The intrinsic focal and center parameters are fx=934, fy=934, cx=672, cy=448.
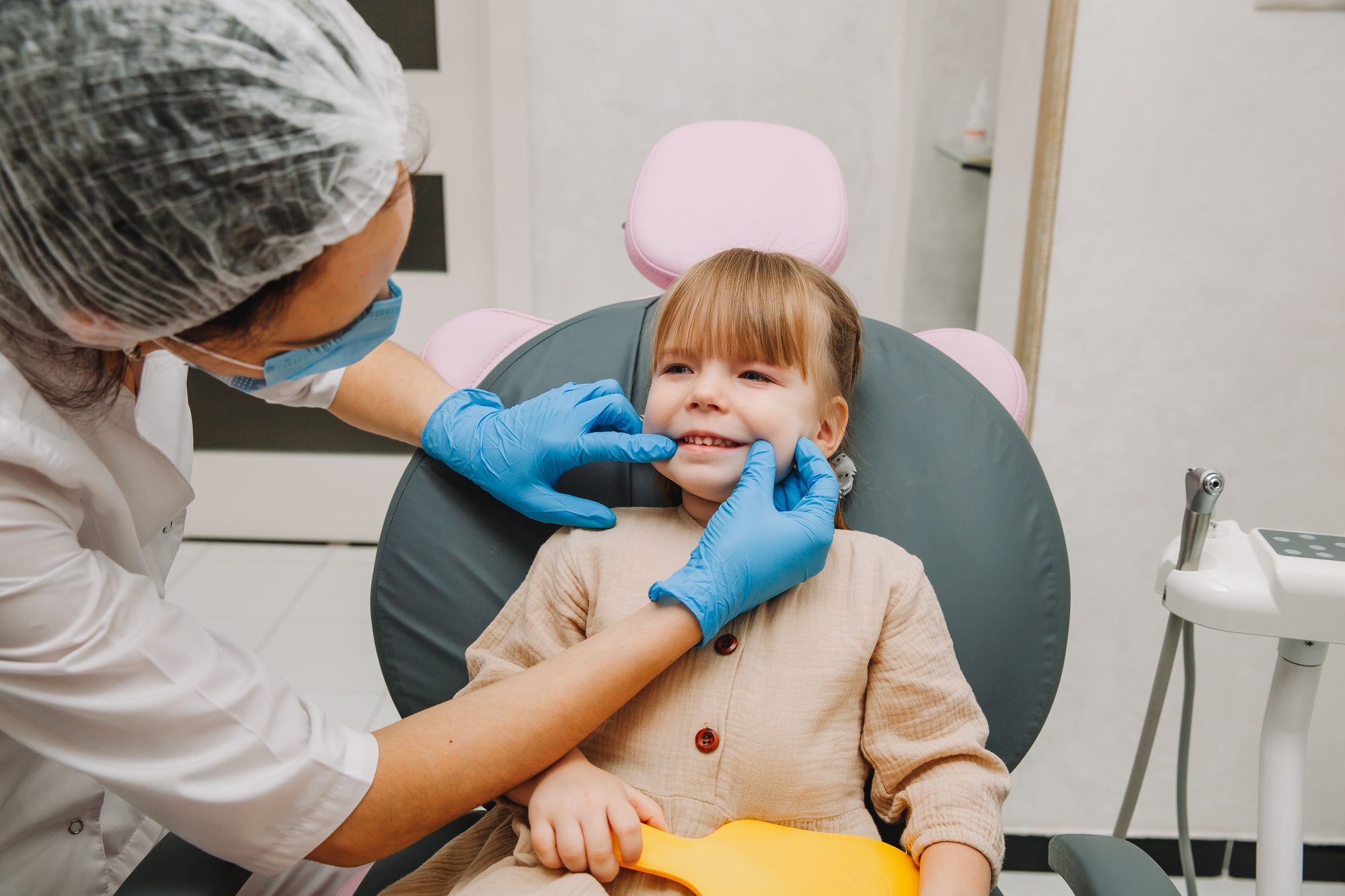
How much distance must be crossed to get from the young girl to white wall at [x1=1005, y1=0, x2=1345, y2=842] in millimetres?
583

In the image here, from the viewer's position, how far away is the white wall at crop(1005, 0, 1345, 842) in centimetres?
136

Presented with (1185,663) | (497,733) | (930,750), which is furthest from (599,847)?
(1185,663)

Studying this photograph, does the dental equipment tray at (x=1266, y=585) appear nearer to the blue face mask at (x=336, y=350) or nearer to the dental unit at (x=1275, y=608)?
the dental unit at (x=1275, y=608)

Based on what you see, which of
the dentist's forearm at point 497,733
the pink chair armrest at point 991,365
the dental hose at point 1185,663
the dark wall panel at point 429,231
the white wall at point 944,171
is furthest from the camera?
the dark wall panel at point 429,231

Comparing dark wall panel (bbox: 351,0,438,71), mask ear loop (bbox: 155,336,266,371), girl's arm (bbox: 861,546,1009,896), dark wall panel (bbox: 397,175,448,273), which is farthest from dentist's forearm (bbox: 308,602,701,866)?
dark wall panel (bbox: 351,0,438,71)

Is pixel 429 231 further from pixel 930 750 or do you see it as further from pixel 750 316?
pixel 930 750

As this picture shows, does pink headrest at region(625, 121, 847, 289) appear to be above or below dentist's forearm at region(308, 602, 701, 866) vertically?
above

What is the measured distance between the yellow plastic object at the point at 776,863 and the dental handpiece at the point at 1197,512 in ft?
1.49

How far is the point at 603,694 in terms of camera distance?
0.89 m

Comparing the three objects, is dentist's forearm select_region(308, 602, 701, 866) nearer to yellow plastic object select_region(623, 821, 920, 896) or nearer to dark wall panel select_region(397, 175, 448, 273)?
yellow plastic object select_region(623, 821, 920, 896)

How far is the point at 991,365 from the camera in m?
1.25

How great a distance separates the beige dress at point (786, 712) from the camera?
95 cm

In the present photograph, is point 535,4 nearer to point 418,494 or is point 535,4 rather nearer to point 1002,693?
point 418,494

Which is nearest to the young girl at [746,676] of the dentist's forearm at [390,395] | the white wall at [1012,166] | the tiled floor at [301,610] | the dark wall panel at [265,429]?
the dentist's forearm at [390,395]
